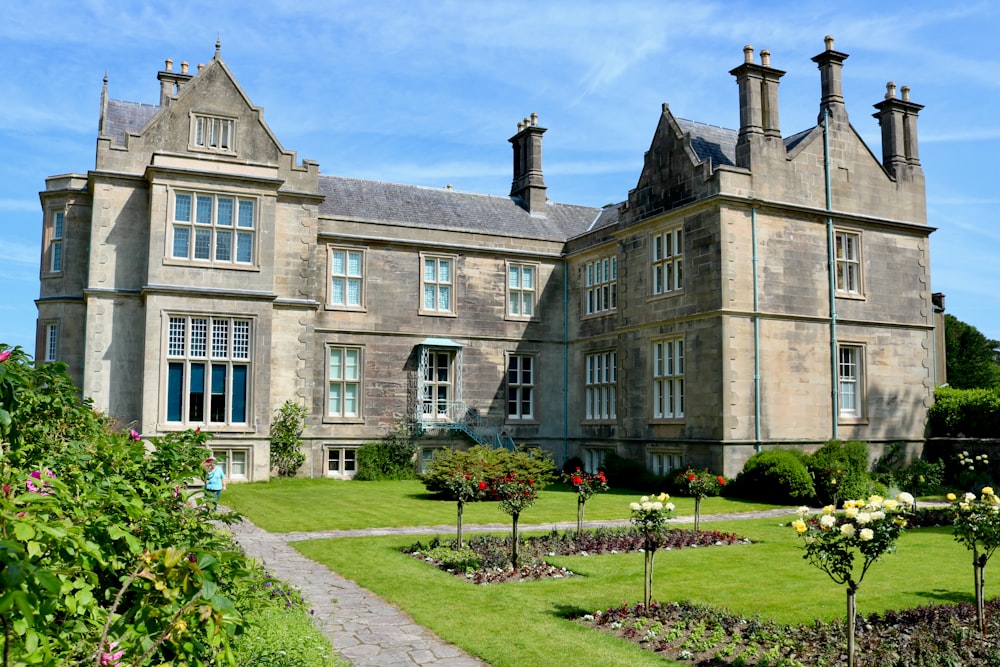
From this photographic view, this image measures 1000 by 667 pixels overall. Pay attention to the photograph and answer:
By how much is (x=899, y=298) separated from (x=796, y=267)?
13.8ft

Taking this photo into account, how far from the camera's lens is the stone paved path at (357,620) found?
24.9 ft

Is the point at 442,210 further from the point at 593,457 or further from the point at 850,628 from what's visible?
the point at 850,628

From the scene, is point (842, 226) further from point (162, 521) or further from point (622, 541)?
point (162, 521)

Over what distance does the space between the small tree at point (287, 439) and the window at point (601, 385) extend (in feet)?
31.6

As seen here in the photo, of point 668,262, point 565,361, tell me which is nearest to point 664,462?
point 668,262

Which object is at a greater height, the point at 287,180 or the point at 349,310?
the point at 287,180

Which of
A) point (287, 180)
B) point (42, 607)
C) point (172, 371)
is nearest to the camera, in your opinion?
point (42, 607)

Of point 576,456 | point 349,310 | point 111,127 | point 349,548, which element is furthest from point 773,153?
point 111,127

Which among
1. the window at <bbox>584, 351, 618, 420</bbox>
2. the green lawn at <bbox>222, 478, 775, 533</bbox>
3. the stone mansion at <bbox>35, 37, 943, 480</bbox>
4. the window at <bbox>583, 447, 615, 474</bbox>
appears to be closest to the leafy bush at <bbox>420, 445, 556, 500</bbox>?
the green lawn at <bbox>222, 478, 775, 533</bbox>

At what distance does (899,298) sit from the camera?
84.2 feet

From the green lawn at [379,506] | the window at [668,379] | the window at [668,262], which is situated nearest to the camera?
the green lawn at [379,506]

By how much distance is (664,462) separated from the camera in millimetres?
24812

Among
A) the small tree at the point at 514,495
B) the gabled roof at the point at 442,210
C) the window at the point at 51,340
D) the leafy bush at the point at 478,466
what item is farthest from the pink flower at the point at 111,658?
the window at the point at 51,340

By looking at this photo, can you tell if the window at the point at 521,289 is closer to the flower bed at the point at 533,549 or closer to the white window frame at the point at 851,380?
the white window frame at the point at 851,380
